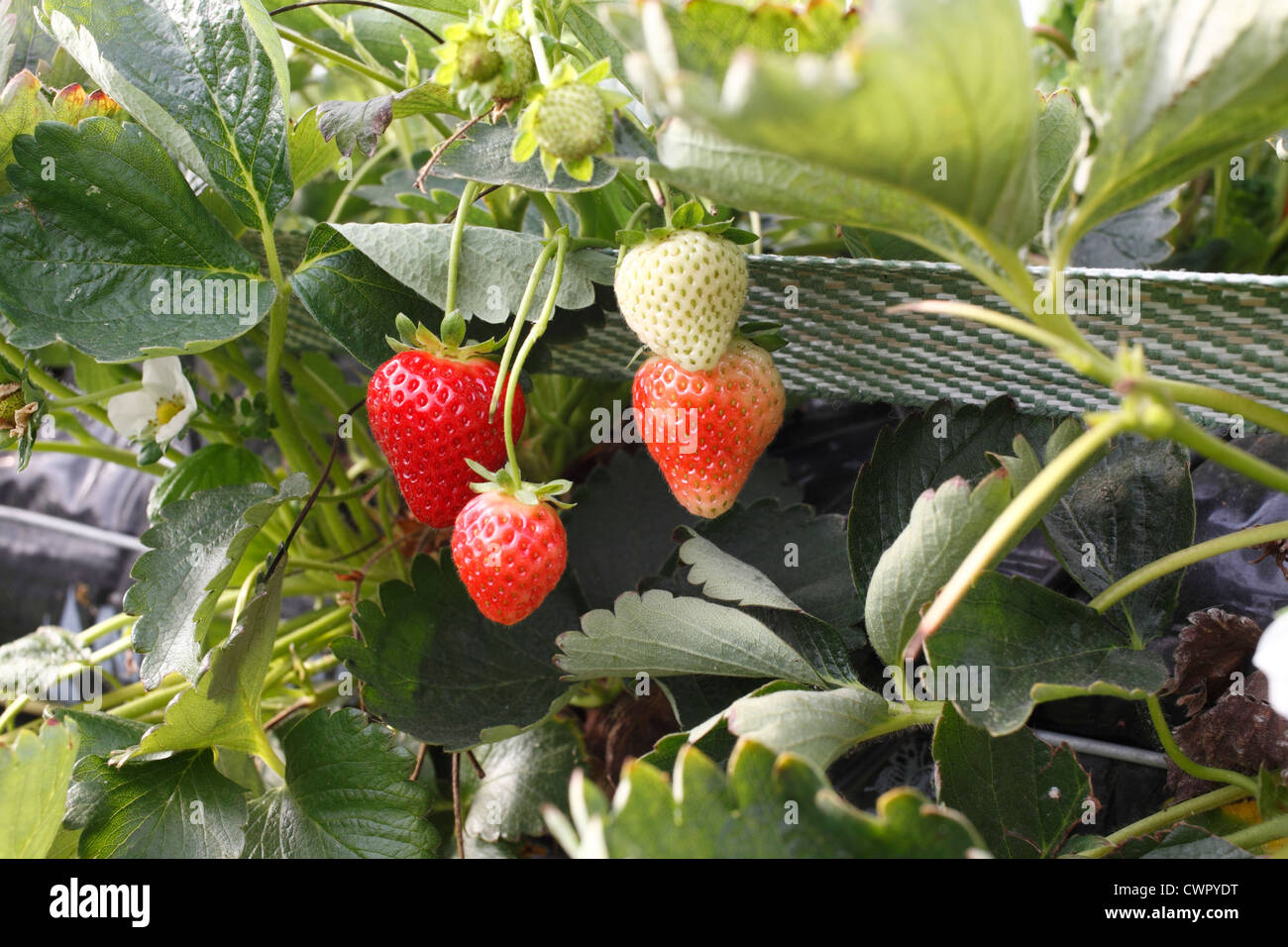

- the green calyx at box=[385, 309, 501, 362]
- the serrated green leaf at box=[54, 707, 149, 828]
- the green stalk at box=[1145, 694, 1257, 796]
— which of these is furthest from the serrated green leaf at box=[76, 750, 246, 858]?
the green stalk at box=[1145, 694, 1257, 796]

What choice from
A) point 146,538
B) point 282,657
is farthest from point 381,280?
point 282,657

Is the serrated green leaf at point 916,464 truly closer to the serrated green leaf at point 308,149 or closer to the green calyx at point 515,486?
the green calyx at point 515,486

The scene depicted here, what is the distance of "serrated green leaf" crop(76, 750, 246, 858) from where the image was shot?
19.6 inches

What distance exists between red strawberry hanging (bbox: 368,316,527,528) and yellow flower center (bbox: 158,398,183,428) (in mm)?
222

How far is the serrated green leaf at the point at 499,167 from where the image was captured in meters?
0.44

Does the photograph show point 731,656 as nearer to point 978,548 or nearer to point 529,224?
point 978,548

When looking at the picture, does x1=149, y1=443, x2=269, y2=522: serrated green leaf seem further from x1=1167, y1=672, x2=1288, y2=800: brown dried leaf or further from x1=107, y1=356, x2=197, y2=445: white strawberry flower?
x1=1167, y1=672, x2=1288, y2=800: brown dried leaf

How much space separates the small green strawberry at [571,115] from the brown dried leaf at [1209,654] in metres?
0.39

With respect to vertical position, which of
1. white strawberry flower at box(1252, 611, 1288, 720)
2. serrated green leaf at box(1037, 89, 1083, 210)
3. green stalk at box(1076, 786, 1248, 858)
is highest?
serrated green leaf at box(1037, 89, 1083, 210)

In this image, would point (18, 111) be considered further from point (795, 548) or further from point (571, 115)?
point (795, 548)

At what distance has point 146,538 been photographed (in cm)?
53

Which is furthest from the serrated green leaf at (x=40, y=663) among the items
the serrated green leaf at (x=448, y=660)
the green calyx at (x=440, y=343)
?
the green calyx at (x=440, y=343)

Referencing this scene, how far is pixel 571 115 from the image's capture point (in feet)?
1.24

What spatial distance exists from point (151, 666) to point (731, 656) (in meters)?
0.31
